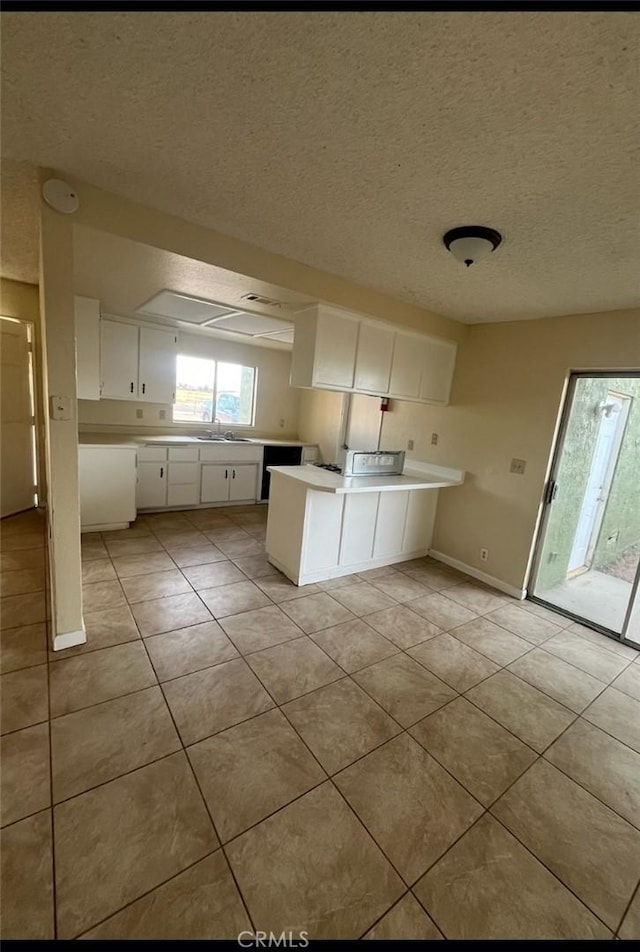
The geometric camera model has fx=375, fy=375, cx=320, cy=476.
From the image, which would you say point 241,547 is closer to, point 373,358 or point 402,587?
point 402,587

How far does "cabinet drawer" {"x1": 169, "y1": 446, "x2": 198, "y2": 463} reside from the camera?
15.1 feet

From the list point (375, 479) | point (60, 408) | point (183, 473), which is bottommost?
point (183, 473)

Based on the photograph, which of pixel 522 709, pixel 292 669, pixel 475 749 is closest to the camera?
pixel 475 749

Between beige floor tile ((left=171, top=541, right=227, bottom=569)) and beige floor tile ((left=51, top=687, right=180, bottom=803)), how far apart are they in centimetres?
159

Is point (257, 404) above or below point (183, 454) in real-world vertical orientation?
above

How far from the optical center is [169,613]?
8.70 ft

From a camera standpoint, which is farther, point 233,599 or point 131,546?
point 131,546

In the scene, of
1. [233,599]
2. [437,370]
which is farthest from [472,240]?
[233,599]

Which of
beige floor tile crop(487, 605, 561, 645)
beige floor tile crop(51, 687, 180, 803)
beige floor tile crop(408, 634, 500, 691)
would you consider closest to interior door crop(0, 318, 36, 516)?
beige floor tile crop(51, 687, 180, 803)

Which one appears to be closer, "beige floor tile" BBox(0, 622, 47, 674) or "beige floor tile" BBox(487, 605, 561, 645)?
"beige floor tile" BBox(0, 622, 47, 674)

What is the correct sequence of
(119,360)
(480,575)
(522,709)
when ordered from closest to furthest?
(522,709) → (480,575) → (119,360)

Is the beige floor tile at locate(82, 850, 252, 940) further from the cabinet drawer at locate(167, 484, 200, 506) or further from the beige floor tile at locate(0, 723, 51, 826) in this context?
the cabinet drawer at locate(167, 484, 200, 506)

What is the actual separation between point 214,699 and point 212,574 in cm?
142
